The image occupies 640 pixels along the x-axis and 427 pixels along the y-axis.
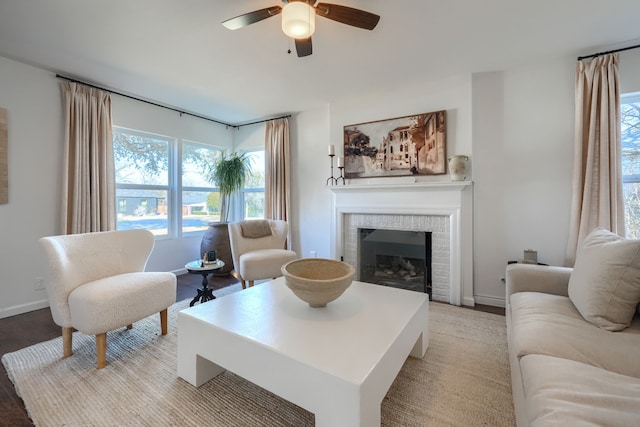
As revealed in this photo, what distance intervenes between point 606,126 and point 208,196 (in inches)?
188

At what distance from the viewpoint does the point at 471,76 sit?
2785mm

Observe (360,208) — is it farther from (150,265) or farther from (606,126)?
(150,265)

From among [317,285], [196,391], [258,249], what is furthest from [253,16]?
[258,249]

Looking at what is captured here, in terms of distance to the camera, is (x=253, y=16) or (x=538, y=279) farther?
(x=538, y=279)

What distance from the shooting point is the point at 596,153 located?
2.32 m

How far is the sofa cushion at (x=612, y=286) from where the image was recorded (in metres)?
1.20

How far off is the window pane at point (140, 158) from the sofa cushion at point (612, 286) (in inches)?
173

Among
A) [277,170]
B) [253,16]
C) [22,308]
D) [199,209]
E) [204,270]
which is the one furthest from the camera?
[199,209]

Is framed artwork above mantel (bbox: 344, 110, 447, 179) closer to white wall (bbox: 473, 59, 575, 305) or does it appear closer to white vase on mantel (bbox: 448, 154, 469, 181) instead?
white vase on mantel (bbox: 448, 154, 469, 181)

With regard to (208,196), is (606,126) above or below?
above

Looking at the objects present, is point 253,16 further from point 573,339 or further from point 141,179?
point 141,179

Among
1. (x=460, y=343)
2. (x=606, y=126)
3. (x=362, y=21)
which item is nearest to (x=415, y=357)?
(x=460, y=343)

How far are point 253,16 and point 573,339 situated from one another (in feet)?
7.64

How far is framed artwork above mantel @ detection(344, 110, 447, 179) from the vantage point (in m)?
2.96
